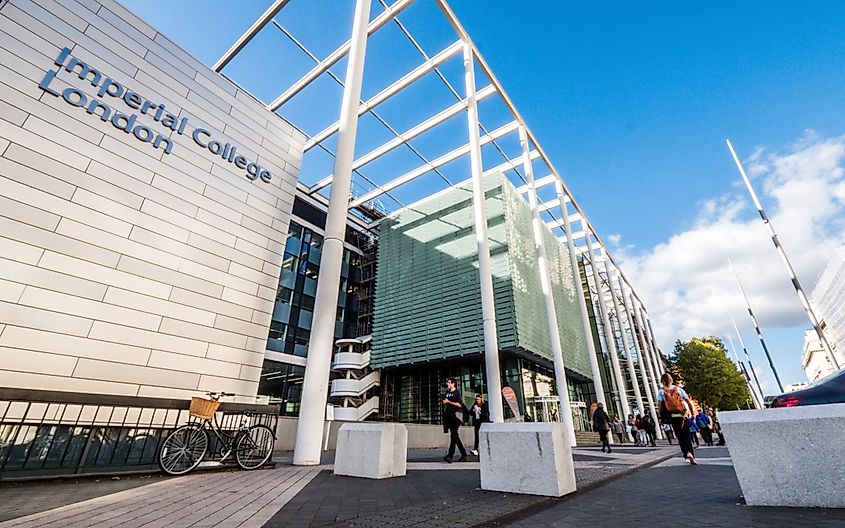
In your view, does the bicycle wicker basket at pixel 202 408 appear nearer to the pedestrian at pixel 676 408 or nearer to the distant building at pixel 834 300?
the pedestrian at pixel 676 408

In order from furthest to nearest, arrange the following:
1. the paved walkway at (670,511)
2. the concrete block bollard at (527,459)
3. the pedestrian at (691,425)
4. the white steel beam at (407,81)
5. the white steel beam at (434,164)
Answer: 1. the white steel beam at (434,164)
2. the white steel beam at (407,81)
3. the pedestrian at (691,425)
4. the concrete block bollard at (527,459)
5. the paved walkway at (670,511)

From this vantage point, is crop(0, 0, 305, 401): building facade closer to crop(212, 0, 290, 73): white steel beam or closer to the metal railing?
the metal railing

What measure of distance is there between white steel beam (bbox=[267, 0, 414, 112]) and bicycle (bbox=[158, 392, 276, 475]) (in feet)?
37.9

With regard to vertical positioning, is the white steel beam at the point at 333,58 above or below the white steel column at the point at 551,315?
above

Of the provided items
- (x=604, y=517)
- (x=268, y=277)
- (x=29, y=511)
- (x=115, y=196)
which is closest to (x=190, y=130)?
(x=115, y=196)

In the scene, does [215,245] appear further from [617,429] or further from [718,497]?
[617,429]

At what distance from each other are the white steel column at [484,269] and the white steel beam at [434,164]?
6.44ft

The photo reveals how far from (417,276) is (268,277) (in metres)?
16.8

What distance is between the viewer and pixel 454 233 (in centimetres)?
2484

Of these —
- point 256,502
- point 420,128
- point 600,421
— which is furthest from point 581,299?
point 256,502

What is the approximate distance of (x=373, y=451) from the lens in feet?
19.6

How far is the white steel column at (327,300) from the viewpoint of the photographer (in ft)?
24.8

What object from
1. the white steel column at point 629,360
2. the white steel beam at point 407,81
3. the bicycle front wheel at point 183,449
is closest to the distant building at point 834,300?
the white steel column at point 629,360

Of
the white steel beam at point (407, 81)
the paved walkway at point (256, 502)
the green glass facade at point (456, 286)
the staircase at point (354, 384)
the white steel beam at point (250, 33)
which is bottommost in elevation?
the paved walkway at point (256, 502)
